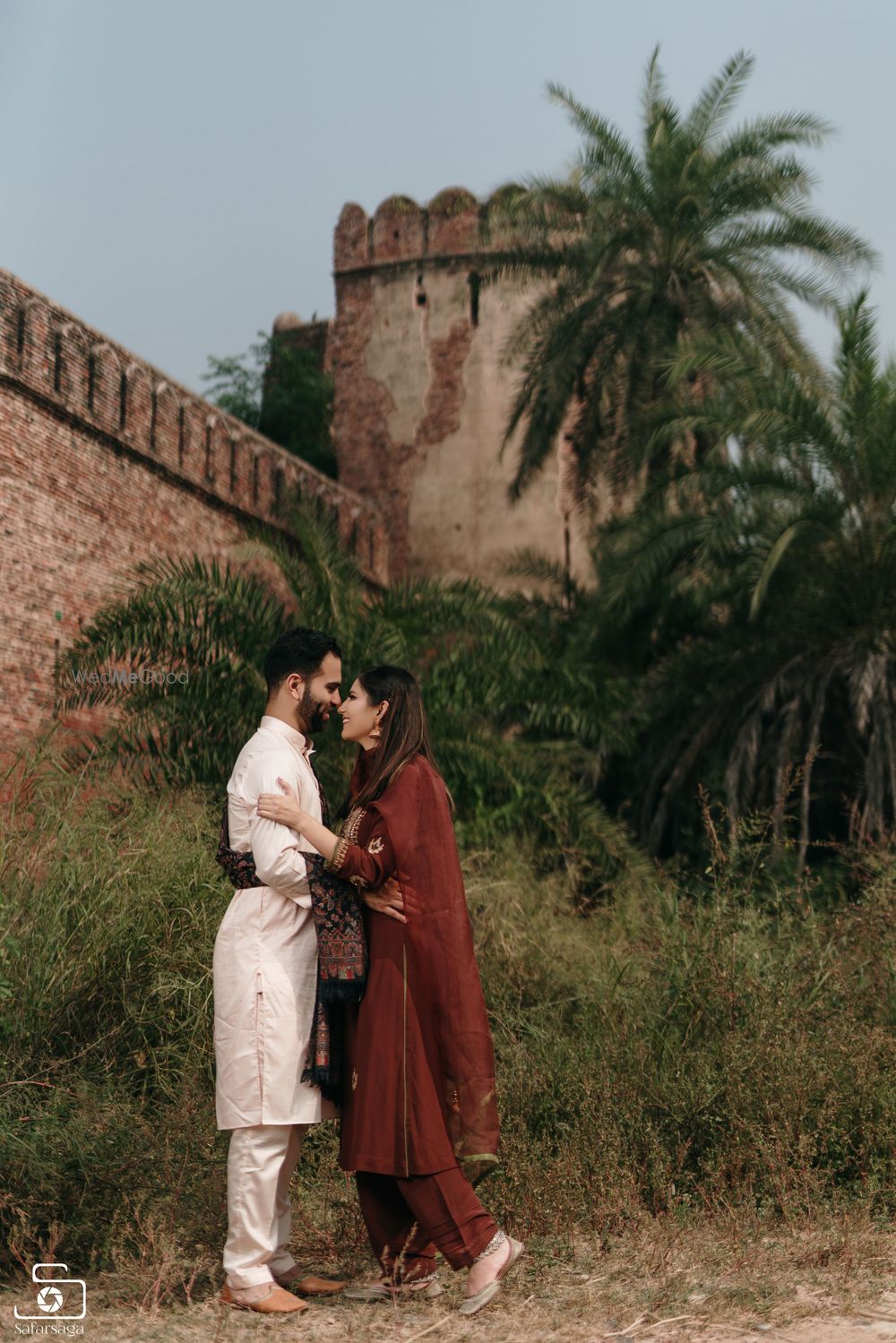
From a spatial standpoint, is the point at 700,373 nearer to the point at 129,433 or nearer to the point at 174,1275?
the point at 129,433

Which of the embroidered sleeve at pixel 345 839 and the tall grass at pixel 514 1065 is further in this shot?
the tall grass at pixel 514 1065

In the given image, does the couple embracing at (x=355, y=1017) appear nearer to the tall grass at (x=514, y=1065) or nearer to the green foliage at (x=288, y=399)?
the tall grass at (x=514, y=1065)

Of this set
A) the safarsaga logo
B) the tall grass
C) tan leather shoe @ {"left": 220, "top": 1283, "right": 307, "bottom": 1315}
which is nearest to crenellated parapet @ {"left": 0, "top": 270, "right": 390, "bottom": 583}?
the tall grass

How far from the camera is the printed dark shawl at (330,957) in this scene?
366 centimetres

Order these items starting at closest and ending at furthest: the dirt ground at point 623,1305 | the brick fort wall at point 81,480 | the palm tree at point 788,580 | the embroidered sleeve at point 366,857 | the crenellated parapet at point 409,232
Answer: the dirt ground at point 623,1305 < the embroidered sleeve at point 366,857 < the brick fort wall at point 81,480 < the palm tree at point 788,580 < the crenellated parapet at point 409,232

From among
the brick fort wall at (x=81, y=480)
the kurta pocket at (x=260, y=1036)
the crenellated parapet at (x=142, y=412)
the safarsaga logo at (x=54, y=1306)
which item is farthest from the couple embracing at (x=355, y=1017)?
the crenellated parapet at (x=142, y=412)

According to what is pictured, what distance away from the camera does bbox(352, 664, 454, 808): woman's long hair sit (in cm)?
390

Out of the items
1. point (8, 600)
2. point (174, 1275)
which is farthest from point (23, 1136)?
point (8, 600)

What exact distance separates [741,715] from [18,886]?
684 cm

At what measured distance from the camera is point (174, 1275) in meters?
3.84

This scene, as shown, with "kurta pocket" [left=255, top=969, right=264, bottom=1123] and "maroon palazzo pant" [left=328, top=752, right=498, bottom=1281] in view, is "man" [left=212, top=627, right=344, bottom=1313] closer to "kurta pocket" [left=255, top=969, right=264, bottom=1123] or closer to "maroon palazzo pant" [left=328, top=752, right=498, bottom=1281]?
"kurta pocket" [left=255, top=969, right=264, bottom=1123]

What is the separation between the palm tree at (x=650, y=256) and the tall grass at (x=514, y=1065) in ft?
25.5

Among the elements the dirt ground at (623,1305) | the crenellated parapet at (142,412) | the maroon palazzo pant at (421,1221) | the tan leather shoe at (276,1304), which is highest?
the crenellated parapet at (142,412)

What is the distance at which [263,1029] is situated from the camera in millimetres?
3584
